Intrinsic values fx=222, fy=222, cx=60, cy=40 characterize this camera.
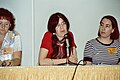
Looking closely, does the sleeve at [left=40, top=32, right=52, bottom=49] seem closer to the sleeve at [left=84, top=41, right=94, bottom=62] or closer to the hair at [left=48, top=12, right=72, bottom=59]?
the hair at [left=48, top=12, right=72, bottom=59]

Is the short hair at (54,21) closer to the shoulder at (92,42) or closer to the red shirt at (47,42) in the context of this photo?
the red shirt at (47,42)

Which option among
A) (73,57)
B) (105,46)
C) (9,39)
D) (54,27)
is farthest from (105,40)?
(9,39)

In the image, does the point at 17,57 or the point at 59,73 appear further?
the point at 17,57

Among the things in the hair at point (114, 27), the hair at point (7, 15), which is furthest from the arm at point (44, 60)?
the hair at point (114, 27)

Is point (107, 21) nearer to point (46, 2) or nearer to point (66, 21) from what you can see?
point (66, 21)

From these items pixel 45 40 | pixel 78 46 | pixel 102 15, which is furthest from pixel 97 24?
pixel 45 40

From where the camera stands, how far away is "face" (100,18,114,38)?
143cm

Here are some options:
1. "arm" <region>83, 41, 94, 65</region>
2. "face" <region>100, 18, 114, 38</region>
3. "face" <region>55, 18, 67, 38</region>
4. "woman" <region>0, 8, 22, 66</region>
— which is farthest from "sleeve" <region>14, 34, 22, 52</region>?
"face" <region>100, 18, 114, 38</region>

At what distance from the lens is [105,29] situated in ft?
4.73

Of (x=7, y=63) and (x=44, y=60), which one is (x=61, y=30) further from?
(x=7, y=63)

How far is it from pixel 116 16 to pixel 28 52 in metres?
0.62

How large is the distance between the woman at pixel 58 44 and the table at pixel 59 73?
278mm

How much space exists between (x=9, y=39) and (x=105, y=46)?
2.01 ft

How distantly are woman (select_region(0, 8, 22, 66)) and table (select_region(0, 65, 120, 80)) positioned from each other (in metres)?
0.28
